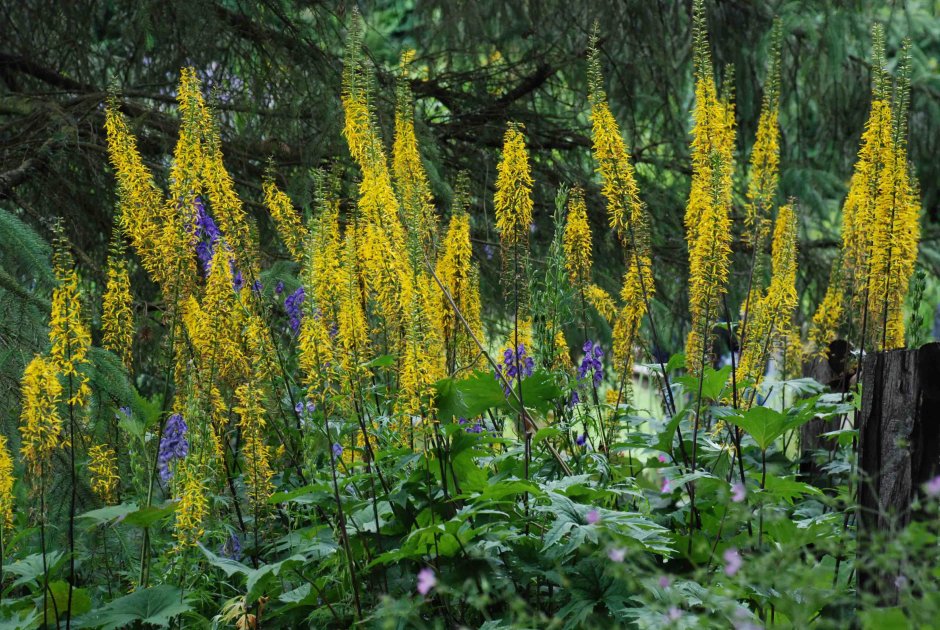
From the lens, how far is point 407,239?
12.9ft

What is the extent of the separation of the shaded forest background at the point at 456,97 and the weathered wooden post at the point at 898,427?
3337 mm

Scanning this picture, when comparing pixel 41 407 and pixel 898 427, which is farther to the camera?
pixel 41 407

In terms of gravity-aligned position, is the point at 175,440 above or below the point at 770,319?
below

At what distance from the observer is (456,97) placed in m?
7.78

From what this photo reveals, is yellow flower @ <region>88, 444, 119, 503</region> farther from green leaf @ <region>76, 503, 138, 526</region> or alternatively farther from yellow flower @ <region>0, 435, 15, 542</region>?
green leaf @ <region>76, 503, 138, 526</region>

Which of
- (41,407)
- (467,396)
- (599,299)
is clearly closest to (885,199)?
(599,299)

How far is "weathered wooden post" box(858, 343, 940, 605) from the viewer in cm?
287

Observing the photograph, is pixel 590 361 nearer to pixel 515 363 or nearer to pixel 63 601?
pixel 515 363

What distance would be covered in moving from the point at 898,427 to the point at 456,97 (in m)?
5.32

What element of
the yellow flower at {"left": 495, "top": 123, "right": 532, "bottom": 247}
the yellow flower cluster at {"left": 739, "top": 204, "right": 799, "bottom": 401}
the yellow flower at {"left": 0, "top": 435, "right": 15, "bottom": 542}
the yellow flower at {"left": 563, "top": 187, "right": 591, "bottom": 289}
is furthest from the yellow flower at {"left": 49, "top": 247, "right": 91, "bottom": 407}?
the yellow flower cluster at {"left": 739, "top": 204, "right": 799, "bottom": 401}

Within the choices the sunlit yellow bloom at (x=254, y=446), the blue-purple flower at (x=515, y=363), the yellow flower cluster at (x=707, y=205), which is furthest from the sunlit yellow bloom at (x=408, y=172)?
the yellow flower cluster at (x=707, y=205)

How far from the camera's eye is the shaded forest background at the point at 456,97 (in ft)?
20.9

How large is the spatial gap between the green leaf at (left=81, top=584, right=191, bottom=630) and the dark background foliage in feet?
10.2

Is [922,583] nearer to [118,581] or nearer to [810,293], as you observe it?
[118,581]
